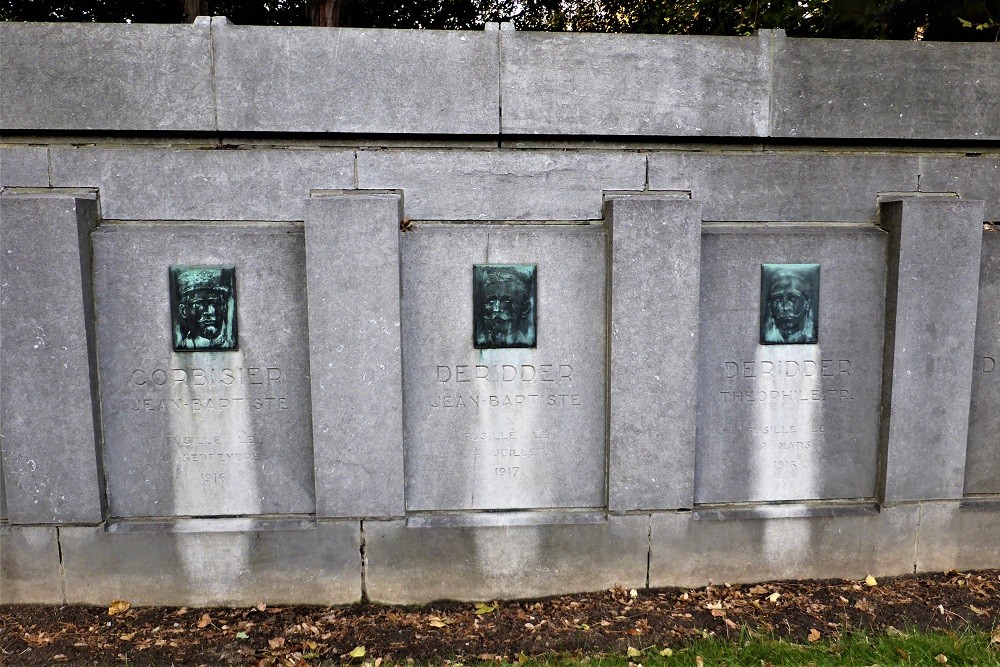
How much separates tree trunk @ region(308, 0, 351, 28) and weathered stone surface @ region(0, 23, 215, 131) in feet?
14.4

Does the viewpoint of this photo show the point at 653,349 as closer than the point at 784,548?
Yes

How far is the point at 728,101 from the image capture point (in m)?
4.28

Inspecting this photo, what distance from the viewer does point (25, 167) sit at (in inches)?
160

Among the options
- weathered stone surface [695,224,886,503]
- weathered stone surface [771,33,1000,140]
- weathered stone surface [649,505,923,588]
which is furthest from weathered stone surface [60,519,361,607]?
weathered stone surface [771,33,1000,140]

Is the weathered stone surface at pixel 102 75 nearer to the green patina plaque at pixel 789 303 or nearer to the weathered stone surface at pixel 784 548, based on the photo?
the green patina plaque at pixel 789 303

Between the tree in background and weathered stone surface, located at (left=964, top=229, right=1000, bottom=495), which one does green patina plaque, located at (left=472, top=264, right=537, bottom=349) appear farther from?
the tree in background

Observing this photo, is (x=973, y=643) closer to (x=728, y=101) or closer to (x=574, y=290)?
(x=574, y=290)

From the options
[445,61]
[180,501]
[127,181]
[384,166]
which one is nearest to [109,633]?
[180,501]

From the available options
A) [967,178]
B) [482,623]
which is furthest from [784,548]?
[967,178]

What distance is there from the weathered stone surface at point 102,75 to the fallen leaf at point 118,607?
10.1ft

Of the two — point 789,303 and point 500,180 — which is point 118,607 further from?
point 789,303

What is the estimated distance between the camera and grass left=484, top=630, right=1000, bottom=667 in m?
3.61

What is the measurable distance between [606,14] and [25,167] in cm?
904

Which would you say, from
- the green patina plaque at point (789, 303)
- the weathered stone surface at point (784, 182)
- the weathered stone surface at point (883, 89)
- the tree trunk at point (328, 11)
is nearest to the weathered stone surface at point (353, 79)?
the weathered stone surface at point (784, 182)
